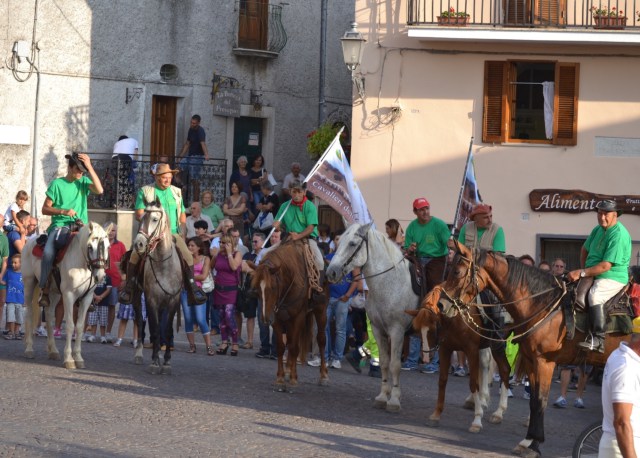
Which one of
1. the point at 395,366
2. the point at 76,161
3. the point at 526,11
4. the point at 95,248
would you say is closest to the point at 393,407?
the point at 395,366

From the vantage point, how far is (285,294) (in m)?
15.0

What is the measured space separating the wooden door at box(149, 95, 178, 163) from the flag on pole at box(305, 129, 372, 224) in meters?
11.8

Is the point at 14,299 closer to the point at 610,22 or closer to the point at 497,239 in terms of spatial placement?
the point at 497,239

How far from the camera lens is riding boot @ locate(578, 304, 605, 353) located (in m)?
12.2

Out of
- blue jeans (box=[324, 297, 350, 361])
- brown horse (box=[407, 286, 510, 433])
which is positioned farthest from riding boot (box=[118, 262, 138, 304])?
brown horse (box=[407, 286, 510, 433])

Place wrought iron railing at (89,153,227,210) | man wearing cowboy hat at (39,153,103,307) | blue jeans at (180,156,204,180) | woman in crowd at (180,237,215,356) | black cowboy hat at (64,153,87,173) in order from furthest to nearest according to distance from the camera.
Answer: blue jeans at (180,156,204,180) < wrought iron railing at (89,153,227,210) < woman in crowd at (180,237,215,356) < black cowboy hat at (64,153,87,173) < man wearing cowboy hat at (39,153,103,307)

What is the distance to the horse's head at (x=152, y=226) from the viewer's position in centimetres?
1548

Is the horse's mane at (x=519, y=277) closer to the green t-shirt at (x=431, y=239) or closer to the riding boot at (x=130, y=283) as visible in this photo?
the green t-shirt at (x=431, y=239)

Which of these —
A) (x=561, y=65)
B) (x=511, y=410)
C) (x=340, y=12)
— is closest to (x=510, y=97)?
(x=561, y=65)

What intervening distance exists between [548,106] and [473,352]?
1213 centimetres

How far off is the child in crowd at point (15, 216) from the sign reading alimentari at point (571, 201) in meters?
9.96

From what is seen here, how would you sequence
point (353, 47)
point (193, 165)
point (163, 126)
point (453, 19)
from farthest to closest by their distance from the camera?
point (163, 126) < point (193, 165) < point (453, 19) < point (353, 47)

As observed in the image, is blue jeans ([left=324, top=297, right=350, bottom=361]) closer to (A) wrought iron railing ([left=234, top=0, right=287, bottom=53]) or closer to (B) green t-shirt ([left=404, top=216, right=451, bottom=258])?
(B) green t-shirt ([left=404, top=216, right=451, bottom=258])

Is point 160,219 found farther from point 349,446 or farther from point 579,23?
point 579,23
